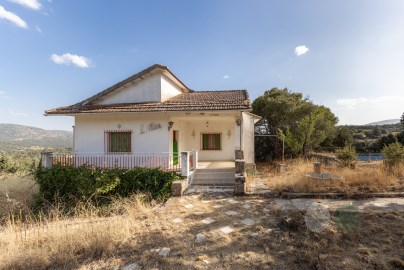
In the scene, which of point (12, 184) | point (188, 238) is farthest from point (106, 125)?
point (188, 238)

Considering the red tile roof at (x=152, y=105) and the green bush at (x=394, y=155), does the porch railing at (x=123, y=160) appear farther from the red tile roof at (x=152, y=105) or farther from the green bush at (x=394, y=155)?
the green bush at (x=394, y=155)

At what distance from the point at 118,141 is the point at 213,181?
236 inches

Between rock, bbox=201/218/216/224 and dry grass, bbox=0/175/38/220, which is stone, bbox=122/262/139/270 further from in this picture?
dry grass, bbox=0/175/38/220

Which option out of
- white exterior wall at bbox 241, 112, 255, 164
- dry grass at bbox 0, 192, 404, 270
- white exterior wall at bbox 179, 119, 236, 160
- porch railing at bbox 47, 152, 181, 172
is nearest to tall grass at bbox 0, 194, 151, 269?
dry grass at bbox 0, 192, 404, 270

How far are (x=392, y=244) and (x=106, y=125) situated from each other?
12904mm

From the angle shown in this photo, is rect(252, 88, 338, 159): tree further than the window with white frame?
Yes

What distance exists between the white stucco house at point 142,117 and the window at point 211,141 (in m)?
2.20

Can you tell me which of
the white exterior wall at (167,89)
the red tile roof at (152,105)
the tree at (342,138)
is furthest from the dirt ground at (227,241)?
the tree at (342,138)

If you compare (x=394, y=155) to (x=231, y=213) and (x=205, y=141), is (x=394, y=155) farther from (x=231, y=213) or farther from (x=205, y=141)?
(x=205, y=141)

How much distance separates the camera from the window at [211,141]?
55.6ft

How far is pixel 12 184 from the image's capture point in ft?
46.9

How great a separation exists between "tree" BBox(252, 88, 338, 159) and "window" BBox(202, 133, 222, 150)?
463 cm

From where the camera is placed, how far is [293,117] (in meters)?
20.2

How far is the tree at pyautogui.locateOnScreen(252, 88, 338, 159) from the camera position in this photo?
1769 cm
